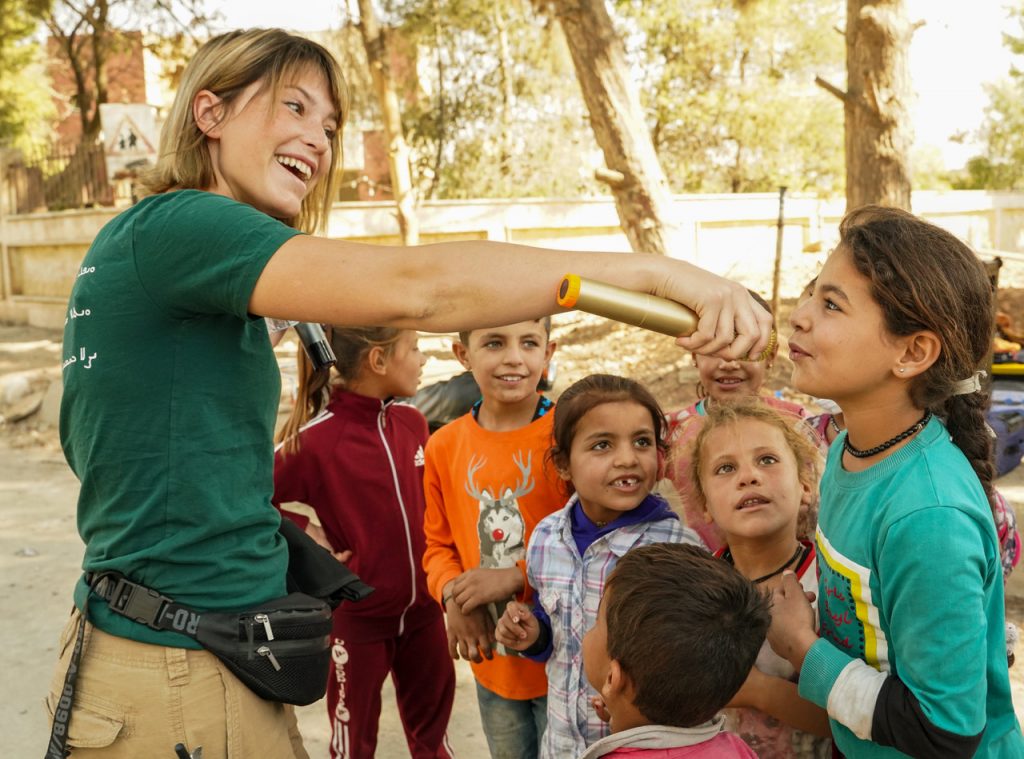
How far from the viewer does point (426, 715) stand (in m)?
3.02

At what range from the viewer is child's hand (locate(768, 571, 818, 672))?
1.72 metres

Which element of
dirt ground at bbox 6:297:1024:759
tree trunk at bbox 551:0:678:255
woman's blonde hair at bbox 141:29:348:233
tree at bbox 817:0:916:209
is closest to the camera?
woman's blonde hair at bbox 141:29:348:233

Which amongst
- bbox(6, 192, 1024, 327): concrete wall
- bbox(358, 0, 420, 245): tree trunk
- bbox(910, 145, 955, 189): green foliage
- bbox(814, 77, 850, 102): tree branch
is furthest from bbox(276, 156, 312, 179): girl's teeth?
bbox(910, 145, 955, 189): green foliage

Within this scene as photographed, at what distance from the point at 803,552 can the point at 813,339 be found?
638 millimetres

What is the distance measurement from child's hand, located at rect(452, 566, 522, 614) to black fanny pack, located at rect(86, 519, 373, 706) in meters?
0.62

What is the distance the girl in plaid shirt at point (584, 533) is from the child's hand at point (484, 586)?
73mm

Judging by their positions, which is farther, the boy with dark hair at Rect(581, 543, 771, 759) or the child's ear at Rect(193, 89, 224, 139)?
the child's ear at Rect(193, 89, 224, 139)

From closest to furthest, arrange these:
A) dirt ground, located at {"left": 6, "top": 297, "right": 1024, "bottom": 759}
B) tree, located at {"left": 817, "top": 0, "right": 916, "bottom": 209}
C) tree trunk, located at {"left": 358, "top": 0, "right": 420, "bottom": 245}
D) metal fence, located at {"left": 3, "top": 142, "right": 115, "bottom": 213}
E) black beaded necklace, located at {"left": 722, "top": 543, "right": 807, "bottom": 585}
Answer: black beaded necklace, located at {"left": 722, "top": 543, "right": 807, "bottom": 585}, dirt ground, located at {"left": 6, "top": 297, "right": 1024, "bottom": 759}, tree, located at {"left": 817, "top": 0, "right": 916, "bottom": 209}, tree trunk, located at {"left": 358, "top": 0, "right": 420, "bottom": 245}, metal fence, located at {"left": 3, "top": 142, "right": 115, "bottom": 213}

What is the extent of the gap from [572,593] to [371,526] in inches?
36.6

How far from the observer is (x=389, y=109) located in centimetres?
1102

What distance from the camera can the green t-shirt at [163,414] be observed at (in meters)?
1.49

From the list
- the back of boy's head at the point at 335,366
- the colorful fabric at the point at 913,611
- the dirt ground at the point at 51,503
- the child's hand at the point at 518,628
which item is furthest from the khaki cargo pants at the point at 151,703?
the dirt ground at the point at 51,503

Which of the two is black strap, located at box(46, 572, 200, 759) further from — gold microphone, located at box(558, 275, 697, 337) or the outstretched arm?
gold microphone, located at box(558, 275, 697, 337)

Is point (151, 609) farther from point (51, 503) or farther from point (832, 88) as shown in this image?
point (832, 88)
